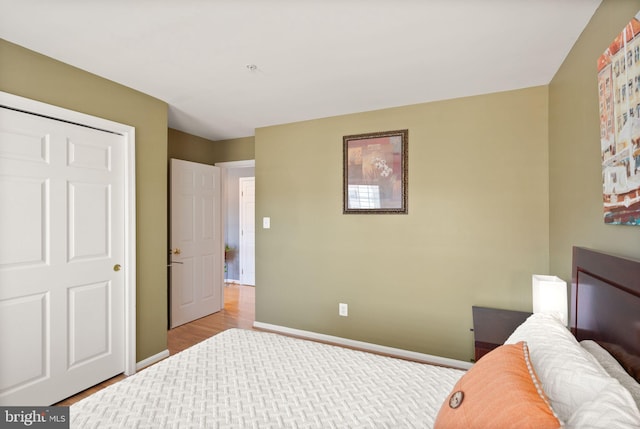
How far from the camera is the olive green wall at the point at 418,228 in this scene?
102 inches

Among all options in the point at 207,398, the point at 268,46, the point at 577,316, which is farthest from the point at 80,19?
the point at 577,316

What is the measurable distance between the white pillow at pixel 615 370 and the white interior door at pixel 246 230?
540 cm

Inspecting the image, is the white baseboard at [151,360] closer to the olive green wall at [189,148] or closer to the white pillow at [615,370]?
the olive green wall at [189,148]

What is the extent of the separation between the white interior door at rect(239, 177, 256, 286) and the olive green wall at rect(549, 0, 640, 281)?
4825mm

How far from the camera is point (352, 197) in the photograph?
127 inches

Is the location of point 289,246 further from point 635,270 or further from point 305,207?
point 635,270

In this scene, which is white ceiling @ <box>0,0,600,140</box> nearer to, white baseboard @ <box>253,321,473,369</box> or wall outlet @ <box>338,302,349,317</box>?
wall outlet @ <box>338,302,349,317</box>

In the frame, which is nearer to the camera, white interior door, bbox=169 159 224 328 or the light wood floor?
the light wood floor

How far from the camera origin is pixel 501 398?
2.68ft

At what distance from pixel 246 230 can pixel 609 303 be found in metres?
5.55

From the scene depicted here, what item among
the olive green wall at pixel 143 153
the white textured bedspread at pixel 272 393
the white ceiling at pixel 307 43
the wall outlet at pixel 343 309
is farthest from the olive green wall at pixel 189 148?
the white textured bedspread at pixel 272 393

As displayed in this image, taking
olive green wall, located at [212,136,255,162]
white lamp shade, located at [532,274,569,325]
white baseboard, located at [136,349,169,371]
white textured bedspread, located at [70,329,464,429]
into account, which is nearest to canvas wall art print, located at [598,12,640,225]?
white lamp shade, located at [532,274,569,325]

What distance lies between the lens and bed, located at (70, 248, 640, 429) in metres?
0.83

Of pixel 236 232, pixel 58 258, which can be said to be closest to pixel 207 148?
pixel 236 232
